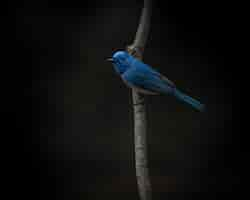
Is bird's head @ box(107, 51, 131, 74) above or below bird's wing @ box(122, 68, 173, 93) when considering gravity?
above

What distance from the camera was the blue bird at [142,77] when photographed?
137cm

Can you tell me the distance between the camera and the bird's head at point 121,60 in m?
1.35

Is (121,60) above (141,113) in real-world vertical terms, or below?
above

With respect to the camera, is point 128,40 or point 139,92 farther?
point 128,40

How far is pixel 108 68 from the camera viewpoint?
1.58 m

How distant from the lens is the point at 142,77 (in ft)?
4.55

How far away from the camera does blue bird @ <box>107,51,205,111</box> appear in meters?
1.37

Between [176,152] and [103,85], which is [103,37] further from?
[176,152]

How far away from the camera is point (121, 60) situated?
136 cm

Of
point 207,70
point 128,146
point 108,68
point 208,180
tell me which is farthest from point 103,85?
point 208,180

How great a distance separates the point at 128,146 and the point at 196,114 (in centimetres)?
21

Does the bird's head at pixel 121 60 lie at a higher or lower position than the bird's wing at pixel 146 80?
higher

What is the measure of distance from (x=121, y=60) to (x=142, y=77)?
0.22 ft

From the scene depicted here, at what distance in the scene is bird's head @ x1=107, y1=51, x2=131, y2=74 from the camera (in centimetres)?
135
